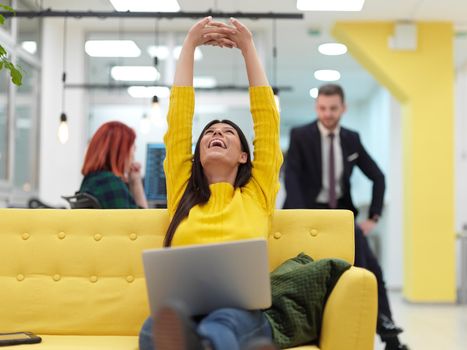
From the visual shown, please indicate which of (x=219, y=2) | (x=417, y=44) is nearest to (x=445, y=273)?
(x=417, y=44)

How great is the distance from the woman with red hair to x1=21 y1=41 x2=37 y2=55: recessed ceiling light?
482 centimetres

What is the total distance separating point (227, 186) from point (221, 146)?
15 centimetres

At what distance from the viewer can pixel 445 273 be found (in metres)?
7.67

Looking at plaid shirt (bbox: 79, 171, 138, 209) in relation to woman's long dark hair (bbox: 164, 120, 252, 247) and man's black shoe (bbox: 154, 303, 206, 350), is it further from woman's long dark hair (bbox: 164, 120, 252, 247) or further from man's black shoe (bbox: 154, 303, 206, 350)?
man's black shoe (bbox: 154, 303, 206, 350)

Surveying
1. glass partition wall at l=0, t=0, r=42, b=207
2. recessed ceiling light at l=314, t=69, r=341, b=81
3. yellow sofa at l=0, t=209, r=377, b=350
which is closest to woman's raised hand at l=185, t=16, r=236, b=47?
yellow sofa at l=0, t=209, r=377, b=350

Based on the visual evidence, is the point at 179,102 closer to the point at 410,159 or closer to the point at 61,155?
the point at 410,159

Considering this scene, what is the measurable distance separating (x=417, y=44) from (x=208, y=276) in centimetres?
637

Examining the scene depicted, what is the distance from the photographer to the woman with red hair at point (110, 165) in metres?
3.72

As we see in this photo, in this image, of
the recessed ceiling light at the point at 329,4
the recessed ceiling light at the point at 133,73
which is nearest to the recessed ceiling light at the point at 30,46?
the recessed ceiling light at the point at 133,73

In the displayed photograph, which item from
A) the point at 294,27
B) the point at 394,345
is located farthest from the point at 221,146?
the point at 294,27

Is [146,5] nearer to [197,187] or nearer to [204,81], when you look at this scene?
[197,187]

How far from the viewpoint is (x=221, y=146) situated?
2656 mm

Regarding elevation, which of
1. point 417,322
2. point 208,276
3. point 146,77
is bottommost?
point 417,322

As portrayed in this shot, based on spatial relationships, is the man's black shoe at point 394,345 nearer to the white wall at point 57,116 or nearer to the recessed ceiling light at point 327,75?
the white wall at point 57,116
